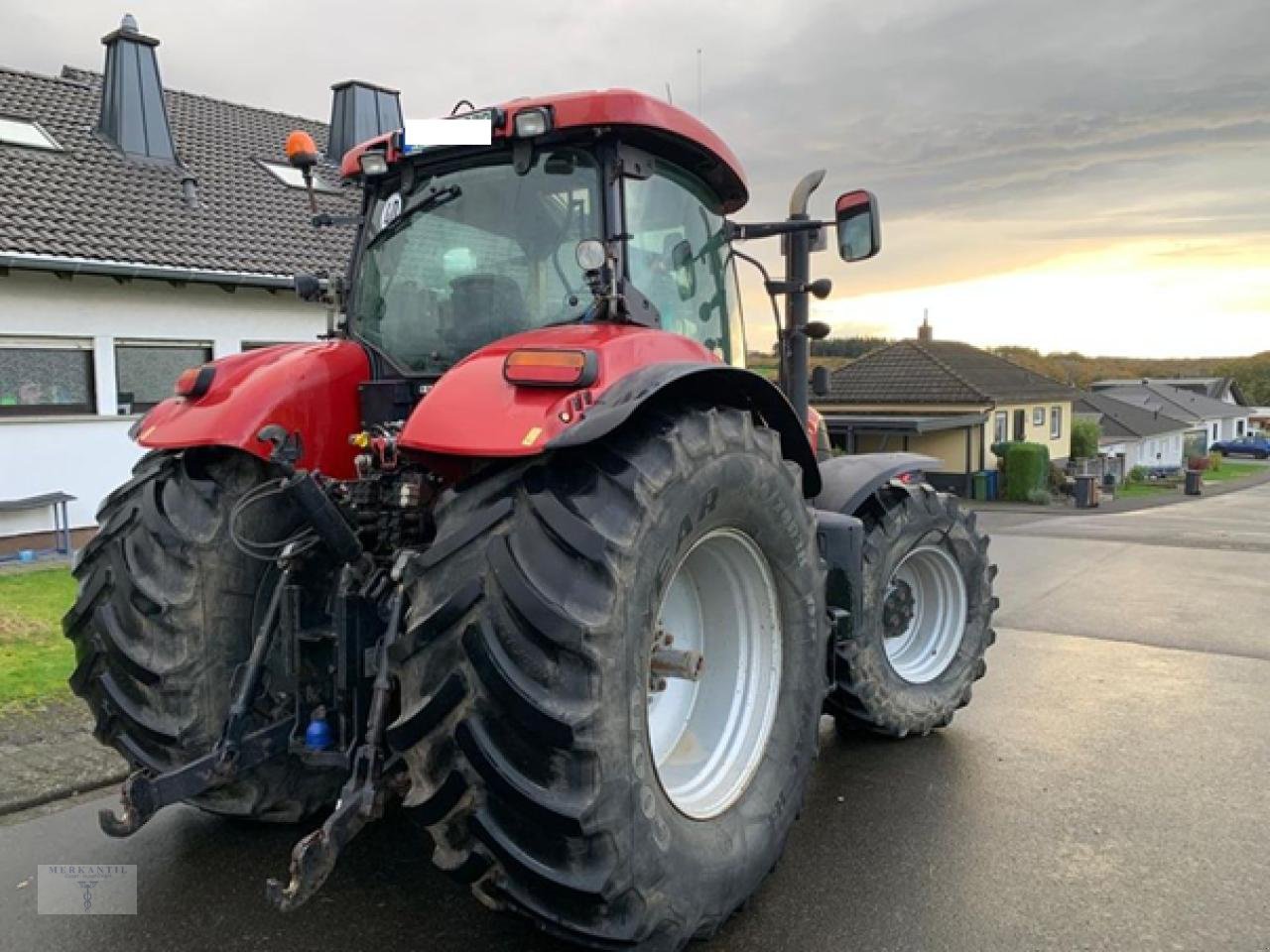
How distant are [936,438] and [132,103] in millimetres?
25282

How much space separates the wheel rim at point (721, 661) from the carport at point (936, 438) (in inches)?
1033

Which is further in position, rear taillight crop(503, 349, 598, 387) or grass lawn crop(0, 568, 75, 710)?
grass lawn crop(0, 568, 75, 710)

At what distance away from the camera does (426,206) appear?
3297 mm

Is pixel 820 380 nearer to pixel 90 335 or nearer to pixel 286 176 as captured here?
pixel 90 335

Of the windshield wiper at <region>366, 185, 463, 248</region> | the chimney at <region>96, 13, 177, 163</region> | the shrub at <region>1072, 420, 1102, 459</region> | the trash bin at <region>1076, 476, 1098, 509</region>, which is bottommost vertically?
the trash bin at <region>1076, 476, 1098, 509</region>

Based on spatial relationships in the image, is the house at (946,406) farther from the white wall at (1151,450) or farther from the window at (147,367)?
the window at (147,367)

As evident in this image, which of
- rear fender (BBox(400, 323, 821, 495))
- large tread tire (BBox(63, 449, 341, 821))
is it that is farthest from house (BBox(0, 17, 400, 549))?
rear fender (BBox(400, 323, 821, 495))

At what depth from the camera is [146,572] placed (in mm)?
2844

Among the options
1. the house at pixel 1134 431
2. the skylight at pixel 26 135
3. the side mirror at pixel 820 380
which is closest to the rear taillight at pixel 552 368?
the side mirror at pixel 820 380

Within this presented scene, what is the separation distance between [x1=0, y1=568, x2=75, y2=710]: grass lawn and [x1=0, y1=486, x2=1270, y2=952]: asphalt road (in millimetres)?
1538

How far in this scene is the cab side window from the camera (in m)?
3.14

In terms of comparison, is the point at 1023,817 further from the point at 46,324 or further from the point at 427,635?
the point at 46,324

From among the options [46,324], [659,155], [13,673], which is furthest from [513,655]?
[46,324]

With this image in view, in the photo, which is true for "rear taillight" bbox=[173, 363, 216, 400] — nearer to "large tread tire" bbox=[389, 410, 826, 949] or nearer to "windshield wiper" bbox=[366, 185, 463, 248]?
"windshield wiper" bbox=[366, 185, 463, 248]
